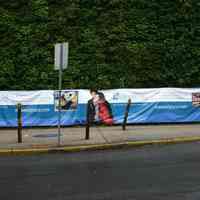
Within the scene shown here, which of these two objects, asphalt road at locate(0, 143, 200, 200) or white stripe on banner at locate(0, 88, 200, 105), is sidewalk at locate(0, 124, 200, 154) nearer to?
asphalt road at locate(0, 143, 200, 200)

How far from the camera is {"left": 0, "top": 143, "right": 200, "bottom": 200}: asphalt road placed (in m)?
8.48

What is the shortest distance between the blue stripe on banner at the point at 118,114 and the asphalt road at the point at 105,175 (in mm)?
5716

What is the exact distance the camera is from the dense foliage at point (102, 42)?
24.8 meters

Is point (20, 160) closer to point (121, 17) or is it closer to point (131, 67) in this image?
point (131, 67)

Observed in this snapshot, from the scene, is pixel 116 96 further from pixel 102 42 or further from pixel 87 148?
pixel 102 42

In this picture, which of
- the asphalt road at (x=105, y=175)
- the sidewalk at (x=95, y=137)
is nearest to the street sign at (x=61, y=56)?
the sidewalk at (x=95, y=137)

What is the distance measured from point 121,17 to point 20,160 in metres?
16.7

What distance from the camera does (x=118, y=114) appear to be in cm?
1966

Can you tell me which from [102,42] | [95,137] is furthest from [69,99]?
[102,42]

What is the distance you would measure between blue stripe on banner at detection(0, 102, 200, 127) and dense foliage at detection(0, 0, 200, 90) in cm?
481

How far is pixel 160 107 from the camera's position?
1983 centimetres

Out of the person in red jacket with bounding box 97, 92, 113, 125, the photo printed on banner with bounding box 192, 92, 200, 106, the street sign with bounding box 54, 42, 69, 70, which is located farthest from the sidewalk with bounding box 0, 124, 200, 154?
the street sign with bounding box 54, 42, 69, 70

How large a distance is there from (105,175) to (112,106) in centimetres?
963

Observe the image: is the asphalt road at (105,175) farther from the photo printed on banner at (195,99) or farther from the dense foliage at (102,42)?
the dense foliage at (102,42)
